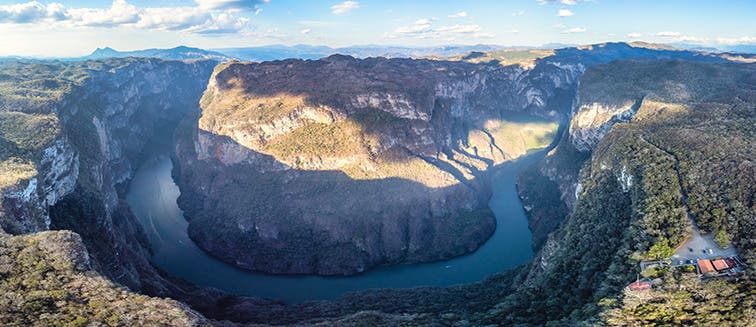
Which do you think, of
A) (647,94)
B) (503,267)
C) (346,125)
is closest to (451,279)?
(503,267)

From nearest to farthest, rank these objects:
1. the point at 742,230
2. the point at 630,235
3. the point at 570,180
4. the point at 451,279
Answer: the point at 742,230
the point at 630,235
the point at 451,279
the point at 570,180

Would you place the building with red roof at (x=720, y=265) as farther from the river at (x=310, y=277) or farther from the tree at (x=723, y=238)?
the river at (x=310, y=277)

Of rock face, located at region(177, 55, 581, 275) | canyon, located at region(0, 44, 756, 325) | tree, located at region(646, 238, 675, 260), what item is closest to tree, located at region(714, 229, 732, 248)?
canyon, located at region(0, 44, 756, 325)

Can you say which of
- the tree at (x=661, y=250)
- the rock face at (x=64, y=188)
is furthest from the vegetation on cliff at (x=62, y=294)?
the tree at (x=661, y=250)

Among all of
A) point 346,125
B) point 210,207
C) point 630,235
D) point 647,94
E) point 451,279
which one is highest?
point 647,94

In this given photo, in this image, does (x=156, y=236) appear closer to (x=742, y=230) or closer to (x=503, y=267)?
(x=503, y=267)

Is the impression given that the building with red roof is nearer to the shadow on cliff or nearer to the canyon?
the canyon

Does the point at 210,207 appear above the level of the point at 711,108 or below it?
below
